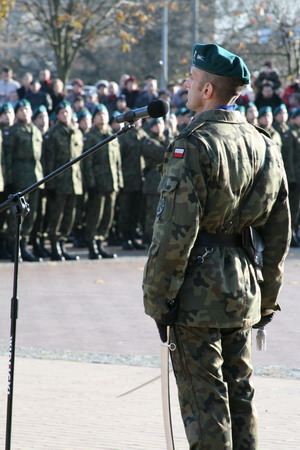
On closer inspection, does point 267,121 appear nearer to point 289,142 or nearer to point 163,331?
point 289,142

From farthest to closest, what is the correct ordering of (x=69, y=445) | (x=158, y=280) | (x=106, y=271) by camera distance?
(x=106, y=271) < (x=69, y=445) < (x=158, y=280)

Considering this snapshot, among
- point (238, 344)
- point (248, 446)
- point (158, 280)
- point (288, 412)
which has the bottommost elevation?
point (288, 412)

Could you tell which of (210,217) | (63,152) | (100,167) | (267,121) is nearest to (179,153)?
(210,217)

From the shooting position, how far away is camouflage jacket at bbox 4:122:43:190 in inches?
589

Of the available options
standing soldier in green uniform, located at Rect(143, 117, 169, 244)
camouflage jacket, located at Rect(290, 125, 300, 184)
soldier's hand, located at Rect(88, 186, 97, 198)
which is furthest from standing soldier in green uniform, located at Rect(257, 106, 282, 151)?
soldier's hand, located at Rect(88, 186, 97, 198)

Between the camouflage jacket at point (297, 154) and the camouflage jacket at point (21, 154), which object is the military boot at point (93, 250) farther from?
the camouflage jacket at point (297, 154)

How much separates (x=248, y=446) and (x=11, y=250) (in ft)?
37.1

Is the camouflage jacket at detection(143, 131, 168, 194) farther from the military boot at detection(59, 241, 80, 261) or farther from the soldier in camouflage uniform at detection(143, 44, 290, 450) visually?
the soldier in camouflage uniform at detection(143, 44, 290, 450)

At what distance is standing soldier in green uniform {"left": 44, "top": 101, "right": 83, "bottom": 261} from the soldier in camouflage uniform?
10739mm

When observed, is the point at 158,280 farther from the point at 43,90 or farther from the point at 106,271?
the point at 43,90

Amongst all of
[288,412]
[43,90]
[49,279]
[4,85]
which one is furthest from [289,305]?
[4,85]

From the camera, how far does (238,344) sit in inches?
183

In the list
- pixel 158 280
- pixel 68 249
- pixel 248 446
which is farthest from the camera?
pixel 68 249

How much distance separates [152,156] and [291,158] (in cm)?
269
